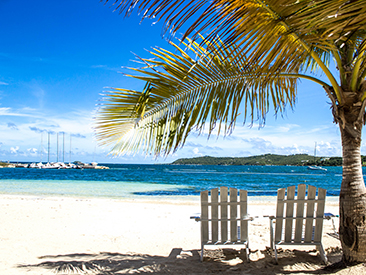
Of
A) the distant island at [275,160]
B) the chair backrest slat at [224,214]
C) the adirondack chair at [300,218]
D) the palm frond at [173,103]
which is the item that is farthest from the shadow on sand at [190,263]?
the distant island at [275,160]

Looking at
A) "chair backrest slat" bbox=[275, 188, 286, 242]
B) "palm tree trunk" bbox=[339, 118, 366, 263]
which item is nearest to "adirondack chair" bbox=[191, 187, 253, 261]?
"chair backrest slat" bbox=[275, 188, 286, 242]

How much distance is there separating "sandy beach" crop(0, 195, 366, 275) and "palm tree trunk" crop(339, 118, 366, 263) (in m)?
0.21

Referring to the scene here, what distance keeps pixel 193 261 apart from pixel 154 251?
818mm

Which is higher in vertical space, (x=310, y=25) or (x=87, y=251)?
(x=310, y=25)

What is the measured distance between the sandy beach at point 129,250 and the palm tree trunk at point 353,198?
21cm

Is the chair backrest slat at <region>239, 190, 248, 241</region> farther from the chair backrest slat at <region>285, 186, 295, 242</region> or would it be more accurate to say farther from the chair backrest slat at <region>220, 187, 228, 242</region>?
the chair backrest slat at <region>285, 186, 295, 242</region>

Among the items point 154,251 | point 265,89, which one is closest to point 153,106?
point 265,89

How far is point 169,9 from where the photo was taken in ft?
4.96

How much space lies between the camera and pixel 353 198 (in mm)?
2828

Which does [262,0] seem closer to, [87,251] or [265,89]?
[265,89]

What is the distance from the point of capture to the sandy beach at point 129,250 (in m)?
3.47

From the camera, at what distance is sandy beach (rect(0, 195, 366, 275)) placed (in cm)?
347

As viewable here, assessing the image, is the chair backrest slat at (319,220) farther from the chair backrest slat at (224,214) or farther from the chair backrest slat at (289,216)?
the chair backrest slat at (224,214)

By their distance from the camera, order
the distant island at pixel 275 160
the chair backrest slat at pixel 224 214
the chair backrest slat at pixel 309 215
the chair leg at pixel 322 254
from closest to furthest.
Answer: the chair leg at pixel 322 254 → the chair backrest slat at pixel 309 215 → the chair backrest slat at pixel 224 214 → the distant island at pixel 275 160
